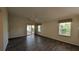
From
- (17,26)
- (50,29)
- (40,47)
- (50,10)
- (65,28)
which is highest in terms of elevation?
(50,10)

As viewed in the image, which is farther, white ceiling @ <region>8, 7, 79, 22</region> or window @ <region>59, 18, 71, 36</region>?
window @ <region>59, 18, 71, 36</region>

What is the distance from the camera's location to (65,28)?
6.43 meters

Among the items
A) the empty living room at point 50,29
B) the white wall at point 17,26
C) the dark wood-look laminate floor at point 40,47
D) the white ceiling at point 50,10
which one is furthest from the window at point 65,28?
the white wall at point 17,26

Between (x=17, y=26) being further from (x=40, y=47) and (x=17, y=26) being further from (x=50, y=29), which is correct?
(x=40, y=47)

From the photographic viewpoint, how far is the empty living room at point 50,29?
4.60 meters

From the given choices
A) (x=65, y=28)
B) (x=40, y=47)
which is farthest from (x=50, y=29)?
(x=40, y=47)

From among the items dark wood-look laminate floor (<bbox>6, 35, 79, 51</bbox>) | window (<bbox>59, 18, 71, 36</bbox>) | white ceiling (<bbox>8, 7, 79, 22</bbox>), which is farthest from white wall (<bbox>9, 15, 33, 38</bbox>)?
window (<bbox>59, 18, 71, 36</bbox>)

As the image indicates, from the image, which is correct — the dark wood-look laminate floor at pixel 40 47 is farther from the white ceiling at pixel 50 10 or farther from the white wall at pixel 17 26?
the white wall at pixel 17 26

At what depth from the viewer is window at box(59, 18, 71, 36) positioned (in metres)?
5.92

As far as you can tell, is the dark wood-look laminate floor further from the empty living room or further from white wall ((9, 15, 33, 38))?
white wall ((9, 15, 33, 38))

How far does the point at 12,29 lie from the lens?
28.7 ft

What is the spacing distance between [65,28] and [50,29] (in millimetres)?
2173
